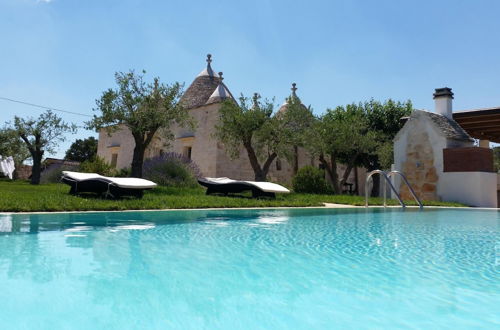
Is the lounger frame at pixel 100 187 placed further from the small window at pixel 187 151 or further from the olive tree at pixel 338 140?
the small window at pixel 187 151

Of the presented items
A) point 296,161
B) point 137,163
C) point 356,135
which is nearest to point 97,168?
point 137,163

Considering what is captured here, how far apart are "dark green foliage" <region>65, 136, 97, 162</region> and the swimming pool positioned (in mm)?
44585

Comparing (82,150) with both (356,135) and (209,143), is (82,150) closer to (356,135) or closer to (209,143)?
(209,143)

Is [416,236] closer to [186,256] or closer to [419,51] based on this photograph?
[186,256]

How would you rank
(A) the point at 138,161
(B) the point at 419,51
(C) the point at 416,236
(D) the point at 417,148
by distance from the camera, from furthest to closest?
(D) the point at 417,148
(A) the point at 138,161
(B) the point at 419,51
(C) the point at 416,236

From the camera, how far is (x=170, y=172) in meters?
16.3

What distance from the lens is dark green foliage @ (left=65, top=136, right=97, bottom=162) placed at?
4616 centimetres

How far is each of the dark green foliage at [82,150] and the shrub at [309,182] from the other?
3525cm

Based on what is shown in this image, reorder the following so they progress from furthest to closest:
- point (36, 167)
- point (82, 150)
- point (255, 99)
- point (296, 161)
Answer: point (82, 150) → point (296, 161) → point (36, 167) → point (255, 99)

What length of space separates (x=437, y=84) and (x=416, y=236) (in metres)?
14.7

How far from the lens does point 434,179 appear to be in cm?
1600

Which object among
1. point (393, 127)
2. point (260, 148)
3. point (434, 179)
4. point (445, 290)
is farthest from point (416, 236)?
point (393, 127)

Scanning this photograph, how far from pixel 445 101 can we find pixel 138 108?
48.0ft

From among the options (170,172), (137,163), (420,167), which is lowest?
(170,172)
